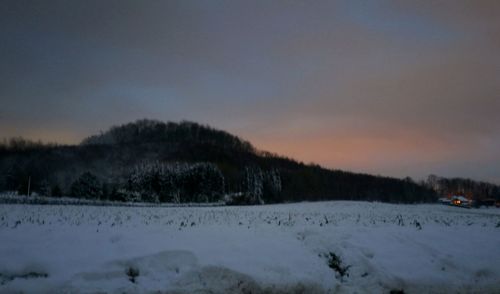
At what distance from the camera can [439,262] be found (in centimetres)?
1157

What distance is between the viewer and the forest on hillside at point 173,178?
219ft

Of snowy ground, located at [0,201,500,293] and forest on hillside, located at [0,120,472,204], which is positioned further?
forest on hillside, located at [0,120,472,204]

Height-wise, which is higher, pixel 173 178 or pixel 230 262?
pixel 173 178

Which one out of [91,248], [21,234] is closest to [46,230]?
[21,234]

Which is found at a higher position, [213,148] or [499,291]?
[213,148]

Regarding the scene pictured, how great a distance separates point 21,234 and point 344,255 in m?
11.0

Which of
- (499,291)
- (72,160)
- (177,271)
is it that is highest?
(72,160)

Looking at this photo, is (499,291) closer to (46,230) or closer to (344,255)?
(344,255)

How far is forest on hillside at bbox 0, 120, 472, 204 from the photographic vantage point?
6681 centimetres

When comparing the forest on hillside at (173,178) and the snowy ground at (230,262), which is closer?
the snowy ground at (230,262)

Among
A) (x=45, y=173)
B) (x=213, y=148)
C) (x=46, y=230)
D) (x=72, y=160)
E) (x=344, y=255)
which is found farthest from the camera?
(x=213, y=148)

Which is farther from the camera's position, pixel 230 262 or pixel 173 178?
pixel 173 178

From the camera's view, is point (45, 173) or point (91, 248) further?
point (45, 173)

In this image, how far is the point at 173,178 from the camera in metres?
74.6
